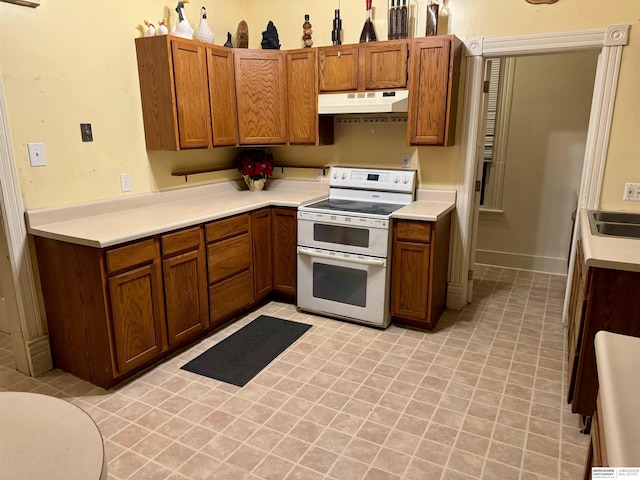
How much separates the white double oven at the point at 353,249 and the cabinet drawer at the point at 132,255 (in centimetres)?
120

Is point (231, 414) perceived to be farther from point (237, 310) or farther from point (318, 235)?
point (318, 235)

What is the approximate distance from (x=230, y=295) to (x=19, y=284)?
130cm

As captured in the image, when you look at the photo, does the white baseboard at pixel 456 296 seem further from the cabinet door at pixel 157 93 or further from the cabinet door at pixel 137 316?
the cabinet door at pixel 157 93

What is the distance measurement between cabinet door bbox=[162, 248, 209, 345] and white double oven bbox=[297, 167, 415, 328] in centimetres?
82

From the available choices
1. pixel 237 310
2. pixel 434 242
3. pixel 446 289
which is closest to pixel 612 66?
pixel 434 242

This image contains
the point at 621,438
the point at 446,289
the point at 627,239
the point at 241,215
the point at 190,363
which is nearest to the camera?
the point at 621,438

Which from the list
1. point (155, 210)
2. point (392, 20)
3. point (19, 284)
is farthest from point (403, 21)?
point (19, 284)

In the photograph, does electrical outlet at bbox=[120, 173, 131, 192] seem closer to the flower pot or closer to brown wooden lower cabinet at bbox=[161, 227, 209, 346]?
brown wooden lower cabinet at bbox=[161, 227, 209, 346]

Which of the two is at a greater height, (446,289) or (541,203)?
(541,203)

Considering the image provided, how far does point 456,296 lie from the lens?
11.8 ft

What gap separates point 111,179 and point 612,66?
3351 millimetres

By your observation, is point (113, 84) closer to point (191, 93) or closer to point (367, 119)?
point (191, 93)

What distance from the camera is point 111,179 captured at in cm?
295

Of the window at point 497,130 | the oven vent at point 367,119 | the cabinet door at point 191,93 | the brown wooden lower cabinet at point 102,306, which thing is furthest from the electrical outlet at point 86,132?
the window at point 497,130
